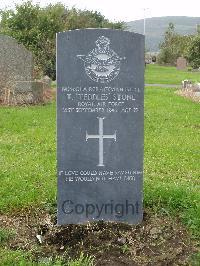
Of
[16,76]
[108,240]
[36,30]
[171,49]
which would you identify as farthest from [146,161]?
[171,49]

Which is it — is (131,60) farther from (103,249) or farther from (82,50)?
(103,249)

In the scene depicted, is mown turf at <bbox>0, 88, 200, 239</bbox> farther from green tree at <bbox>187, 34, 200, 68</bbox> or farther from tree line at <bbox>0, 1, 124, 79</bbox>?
green tree at <bbox>187, 34, 200, 68</bbox>

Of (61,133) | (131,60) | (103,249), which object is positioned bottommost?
(103,249)

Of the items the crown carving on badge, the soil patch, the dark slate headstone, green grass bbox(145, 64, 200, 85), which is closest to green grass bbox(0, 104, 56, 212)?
the soil patch

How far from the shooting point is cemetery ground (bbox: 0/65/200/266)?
4.28m

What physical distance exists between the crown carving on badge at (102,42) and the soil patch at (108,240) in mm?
1595

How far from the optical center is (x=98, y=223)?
4840 mm

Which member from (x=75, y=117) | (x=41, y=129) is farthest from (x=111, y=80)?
(x=41, y=129)

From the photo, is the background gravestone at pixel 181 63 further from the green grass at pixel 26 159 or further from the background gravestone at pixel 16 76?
the green grass at pixel 26 159

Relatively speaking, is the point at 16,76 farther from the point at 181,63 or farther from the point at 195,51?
the point at 181,63

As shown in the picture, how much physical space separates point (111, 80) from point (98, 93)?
0.53 feet

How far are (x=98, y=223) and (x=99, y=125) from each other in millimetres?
900

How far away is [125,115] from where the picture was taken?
15.5 feet

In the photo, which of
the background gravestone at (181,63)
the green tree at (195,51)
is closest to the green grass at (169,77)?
the green tree at (195,51)
